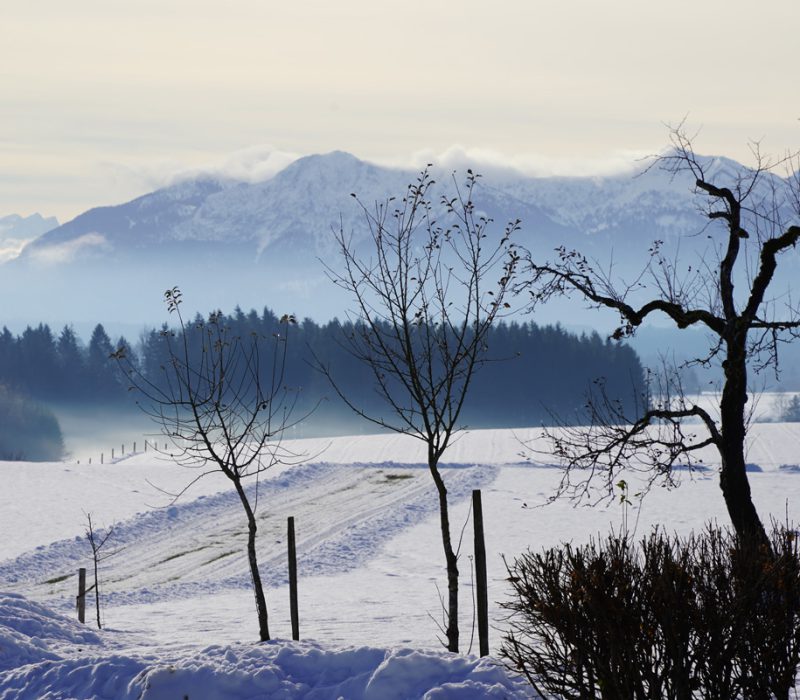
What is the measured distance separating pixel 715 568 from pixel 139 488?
3504 cm

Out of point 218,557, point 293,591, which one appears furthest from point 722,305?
point 218,557

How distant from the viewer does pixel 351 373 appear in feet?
362

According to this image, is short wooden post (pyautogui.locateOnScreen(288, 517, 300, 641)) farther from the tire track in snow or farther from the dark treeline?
the dark treeline

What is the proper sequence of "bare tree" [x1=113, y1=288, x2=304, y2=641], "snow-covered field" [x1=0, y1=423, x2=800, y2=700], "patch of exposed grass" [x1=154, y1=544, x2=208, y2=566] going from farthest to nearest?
"patch of exposed grass" [x1=154, y1=544, x2=208, y2=566], "bare tree" [x1=113, y1=288, x2=304, y2=641], "snow-covered field" [x1=0, y1=423, x2=800, y2=700]

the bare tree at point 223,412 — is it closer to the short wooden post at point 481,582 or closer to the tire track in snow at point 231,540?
the tire track in snow at point 231,540

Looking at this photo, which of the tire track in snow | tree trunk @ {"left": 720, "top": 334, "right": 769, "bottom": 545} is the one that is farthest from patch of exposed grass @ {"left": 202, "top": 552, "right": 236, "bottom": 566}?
tree trunk @ {"left": 720, "top": 334, "right": 769, "bottom": 545}

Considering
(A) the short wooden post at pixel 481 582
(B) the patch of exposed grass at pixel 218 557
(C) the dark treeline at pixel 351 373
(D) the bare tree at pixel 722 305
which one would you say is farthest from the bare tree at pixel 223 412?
(C) the dark treeline at pixel 351 373

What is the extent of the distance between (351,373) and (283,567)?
83360 mm

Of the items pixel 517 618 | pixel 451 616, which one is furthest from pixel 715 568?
pixel 517 618

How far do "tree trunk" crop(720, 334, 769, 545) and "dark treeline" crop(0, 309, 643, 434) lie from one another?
94.0m

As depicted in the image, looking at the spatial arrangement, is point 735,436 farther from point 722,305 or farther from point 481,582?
point 481,582

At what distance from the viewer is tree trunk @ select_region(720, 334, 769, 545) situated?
1419cm

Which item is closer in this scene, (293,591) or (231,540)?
(293,591)

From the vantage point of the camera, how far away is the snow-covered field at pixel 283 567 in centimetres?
1047
